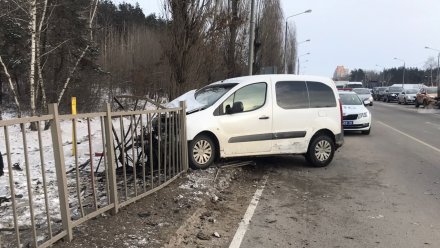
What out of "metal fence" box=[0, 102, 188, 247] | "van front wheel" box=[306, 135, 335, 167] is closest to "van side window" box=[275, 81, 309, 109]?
"van front wheel" box=[306, 135, 335, 167]

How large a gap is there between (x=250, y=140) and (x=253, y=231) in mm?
3722

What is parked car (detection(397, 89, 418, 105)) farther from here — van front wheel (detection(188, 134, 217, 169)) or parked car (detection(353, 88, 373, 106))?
van front wheel (detection(188, 134, 217, 169))

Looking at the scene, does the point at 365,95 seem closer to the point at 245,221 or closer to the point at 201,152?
the point at 201,152

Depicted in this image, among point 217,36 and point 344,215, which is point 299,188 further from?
point 217,36

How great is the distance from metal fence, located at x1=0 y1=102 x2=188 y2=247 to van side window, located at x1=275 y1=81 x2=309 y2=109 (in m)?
2.43

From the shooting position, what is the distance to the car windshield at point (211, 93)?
30.7 feet

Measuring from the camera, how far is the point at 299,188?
8.26 meters

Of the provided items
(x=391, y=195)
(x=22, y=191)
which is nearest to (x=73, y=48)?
(x=22, y=191)

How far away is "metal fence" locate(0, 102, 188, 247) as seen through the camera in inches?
176

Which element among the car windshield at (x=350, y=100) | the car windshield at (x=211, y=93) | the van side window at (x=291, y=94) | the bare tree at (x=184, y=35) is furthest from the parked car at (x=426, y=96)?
the car windshield at (x=211, y=93)

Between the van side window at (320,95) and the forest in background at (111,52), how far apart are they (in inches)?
221

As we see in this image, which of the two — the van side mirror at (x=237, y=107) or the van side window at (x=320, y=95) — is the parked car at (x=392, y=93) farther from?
the van side mirror at (x=237, y=107)

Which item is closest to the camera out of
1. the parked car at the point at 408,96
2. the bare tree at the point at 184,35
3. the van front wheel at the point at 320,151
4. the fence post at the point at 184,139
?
the fence post at the point at 184,139

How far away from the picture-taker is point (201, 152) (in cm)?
896
